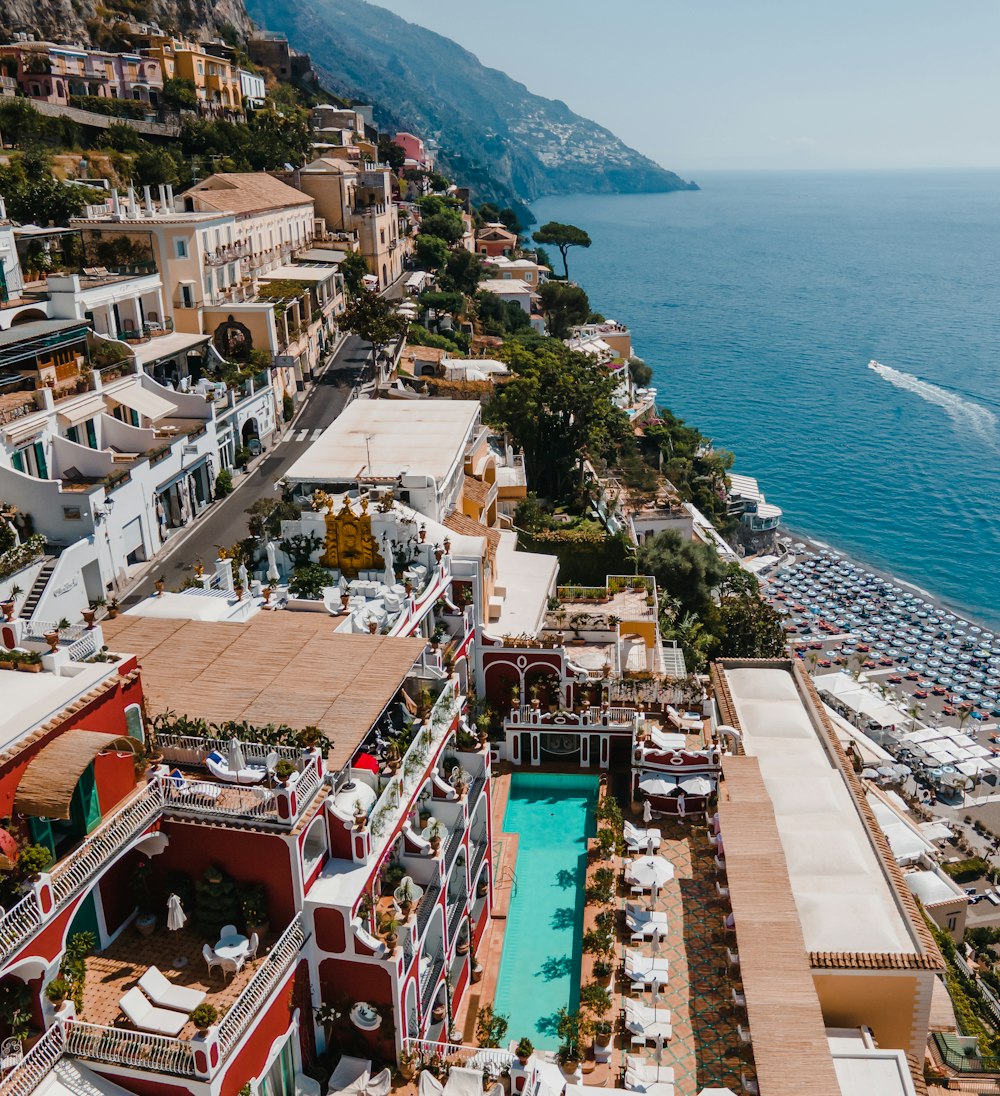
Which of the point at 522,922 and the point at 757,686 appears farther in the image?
the point at 757,686

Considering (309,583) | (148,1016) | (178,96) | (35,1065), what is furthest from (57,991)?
(178,96)

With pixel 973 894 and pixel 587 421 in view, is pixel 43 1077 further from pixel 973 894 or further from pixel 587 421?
pixel 587 421

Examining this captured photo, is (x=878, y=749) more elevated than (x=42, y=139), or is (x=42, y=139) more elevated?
(x=42, y=139)

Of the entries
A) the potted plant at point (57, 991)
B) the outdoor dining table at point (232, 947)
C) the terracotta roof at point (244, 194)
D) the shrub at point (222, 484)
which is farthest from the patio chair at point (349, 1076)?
the terracotta roof at point (244, 194)

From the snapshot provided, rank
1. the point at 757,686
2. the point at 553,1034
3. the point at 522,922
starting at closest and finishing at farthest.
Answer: the point at 553,1034, the point at 522,922, the point at 757,686

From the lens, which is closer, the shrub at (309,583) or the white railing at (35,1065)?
the white railing at (35,1065)

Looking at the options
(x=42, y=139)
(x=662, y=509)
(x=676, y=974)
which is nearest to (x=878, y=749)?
(x=662, y=509)

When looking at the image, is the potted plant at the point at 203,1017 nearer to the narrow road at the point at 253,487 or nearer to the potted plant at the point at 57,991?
the potted plant at the point at 57,991
